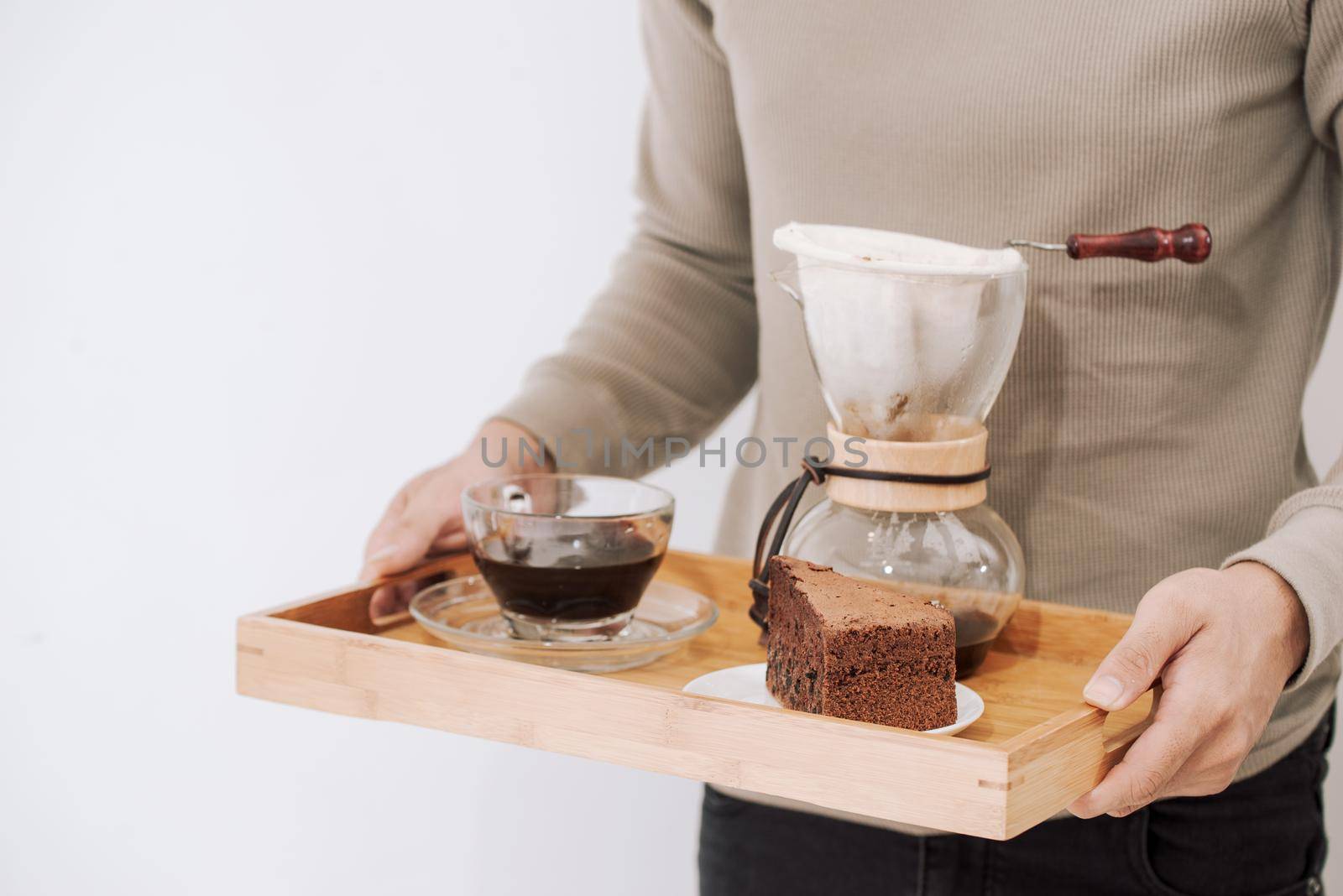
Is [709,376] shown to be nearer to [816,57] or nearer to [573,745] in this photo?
[816,57]

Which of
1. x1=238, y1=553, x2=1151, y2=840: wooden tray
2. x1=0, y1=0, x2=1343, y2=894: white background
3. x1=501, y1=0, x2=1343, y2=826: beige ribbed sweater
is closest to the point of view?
x1=238, y1=553, x2=1151, y2=840: wooden tray

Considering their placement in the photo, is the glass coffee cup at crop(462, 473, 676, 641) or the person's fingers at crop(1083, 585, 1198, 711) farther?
the glass coffee cup at crop(462, 473, 676, 641)

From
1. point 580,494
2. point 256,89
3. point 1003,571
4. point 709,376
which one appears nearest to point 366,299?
point 256,89

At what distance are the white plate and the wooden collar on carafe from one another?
8 centimetres

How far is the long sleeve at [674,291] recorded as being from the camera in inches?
32.1

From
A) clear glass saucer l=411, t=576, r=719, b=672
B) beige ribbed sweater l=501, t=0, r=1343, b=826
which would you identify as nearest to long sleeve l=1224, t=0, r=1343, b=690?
beige ribbed sweater l=501, t=0, r=1343, b=826

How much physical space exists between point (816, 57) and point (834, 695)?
39 centimetres

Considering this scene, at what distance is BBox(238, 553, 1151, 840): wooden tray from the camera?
1.40ft

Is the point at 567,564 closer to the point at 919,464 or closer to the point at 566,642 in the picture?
the point at 566,642

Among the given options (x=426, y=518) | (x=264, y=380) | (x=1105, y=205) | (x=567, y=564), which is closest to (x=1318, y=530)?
(x=1105, y=205)

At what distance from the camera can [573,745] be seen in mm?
502

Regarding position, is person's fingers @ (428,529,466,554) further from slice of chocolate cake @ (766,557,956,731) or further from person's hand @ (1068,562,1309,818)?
person's hand @ (1068,562,1309,818)

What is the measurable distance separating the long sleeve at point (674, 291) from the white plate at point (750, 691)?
275 millimetres

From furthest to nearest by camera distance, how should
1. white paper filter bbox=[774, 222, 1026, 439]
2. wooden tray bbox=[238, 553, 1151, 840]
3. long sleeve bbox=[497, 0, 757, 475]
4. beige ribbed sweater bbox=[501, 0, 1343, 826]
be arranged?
long sleeve bbox=[497, 0, 757, 475]
beige ribbed sweater bbox=[501, 0, 1343, 826]
white paper filter bbox=[774, 222, 1026, 439]
wooden tray bbox=[238, 553, 1151, 840]
